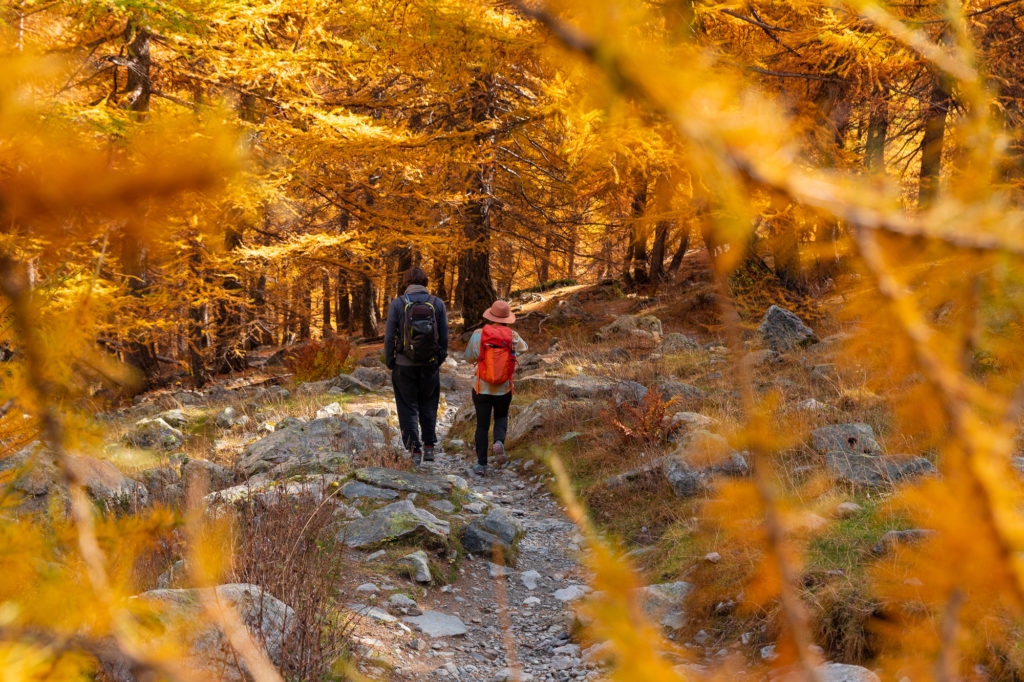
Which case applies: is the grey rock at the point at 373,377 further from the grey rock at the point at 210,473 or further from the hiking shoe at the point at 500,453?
the grey rock at the point at 210,473

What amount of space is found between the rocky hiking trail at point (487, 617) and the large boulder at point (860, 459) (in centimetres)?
197

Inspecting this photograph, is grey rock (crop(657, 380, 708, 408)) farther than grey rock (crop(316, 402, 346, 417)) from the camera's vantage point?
No

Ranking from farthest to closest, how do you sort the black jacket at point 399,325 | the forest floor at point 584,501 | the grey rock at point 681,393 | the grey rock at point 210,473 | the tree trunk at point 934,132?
the tree trunk at point 934,132, the grey rock at point 681,393, the black jacket at point 399,325, the grey rock at point 210,473, the forest floor at point 584,501

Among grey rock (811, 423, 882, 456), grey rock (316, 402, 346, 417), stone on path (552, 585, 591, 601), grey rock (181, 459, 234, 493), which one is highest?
grey rock (811, 423, 882, 456)

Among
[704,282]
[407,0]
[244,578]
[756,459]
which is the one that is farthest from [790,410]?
[704,282]

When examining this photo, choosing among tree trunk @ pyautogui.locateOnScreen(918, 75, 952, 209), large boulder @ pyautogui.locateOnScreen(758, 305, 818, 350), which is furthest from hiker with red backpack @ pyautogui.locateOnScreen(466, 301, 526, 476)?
tree trunk @ pyautogui.locateOnScreen(918, 75, 952, 209)

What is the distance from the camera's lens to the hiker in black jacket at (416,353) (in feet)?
20.1

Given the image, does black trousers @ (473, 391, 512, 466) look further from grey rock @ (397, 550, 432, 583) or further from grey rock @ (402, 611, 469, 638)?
grey rock @ (402, 611, 469, 638)

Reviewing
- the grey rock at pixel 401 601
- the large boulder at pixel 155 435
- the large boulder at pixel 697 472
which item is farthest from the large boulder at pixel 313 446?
the large boulder at pixel 697 472

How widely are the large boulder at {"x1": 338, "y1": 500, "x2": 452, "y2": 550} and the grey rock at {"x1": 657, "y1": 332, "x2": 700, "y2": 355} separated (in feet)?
21.8

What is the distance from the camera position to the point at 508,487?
21.2 ft

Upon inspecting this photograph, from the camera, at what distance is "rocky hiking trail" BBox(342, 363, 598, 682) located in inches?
123

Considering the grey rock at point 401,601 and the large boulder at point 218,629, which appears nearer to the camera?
the large boulder at point 218,629

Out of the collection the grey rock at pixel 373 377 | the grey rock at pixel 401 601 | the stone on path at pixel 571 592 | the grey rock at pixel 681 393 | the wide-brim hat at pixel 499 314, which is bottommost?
the grey rock at pixel 373 377
